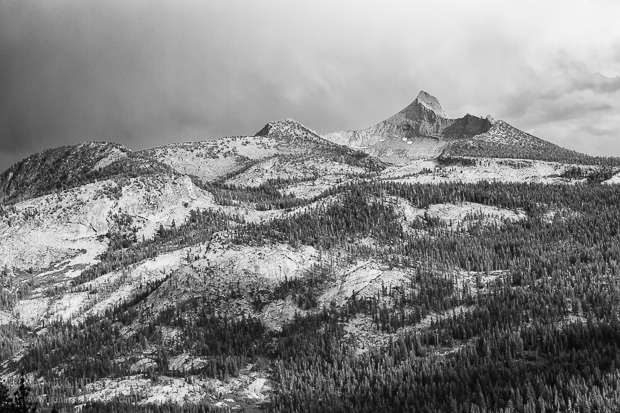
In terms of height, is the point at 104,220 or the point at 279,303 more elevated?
the point at 104,220

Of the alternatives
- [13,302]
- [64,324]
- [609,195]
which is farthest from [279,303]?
[609,195]

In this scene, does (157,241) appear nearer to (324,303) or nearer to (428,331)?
(324,303)

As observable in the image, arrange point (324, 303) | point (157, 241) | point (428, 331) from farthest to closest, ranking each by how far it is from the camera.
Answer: point (157, 241) < point (324, 303) < point (428, 331)

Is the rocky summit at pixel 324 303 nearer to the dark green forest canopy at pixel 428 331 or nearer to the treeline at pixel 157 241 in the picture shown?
the dark green forest canopy at pixel 428 331

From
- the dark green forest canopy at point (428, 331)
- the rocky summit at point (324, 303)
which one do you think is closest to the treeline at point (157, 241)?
the rocky summit at point (324, 303)

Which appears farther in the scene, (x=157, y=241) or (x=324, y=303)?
(x=157, y=241)

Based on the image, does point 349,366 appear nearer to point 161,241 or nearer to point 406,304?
point 406,304

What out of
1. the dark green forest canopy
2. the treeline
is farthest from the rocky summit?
the treeline

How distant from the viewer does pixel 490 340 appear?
167 feet

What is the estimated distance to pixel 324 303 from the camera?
6712 centimetres

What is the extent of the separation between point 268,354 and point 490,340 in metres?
24.4

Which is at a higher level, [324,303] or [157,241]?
[157,241]

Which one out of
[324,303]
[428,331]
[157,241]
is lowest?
[428,331]

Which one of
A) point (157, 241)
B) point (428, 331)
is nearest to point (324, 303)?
point (428, 331)
